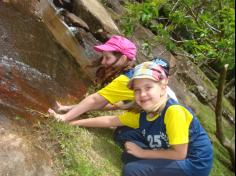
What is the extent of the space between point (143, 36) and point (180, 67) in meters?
1.25

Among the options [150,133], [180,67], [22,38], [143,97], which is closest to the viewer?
[143,97]

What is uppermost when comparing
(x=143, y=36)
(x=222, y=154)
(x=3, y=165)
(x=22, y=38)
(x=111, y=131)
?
(x=3, y=165)

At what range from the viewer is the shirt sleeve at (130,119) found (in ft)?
15.6

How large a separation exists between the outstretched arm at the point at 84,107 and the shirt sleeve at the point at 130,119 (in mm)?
307

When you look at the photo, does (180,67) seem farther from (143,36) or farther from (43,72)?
(43,72)

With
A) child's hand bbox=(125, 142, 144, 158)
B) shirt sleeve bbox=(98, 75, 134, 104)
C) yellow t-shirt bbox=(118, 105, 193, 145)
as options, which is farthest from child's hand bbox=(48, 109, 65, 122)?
yellow t-shirt bbox=(118, 105, 193, 145)

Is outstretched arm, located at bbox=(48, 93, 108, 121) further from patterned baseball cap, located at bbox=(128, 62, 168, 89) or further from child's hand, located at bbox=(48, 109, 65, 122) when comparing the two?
patterned baseball cap, located at bbox=(128, 62, 168, 89)

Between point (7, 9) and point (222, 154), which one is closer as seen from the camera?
point (7, 9)

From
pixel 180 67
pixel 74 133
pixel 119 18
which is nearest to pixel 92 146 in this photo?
pixel 74 133

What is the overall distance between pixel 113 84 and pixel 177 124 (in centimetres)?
120

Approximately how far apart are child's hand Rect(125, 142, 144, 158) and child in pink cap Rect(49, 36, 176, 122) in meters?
0.60

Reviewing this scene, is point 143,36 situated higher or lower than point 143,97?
lower

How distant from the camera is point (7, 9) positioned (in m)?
6.18

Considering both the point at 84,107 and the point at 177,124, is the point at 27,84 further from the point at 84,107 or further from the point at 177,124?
the point at 177,124
